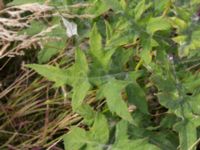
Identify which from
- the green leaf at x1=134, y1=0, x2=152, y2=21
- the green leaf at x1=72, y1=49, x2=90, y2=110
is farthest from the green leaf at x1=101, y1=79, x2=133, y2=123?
the green leaf at x1=134, y1=0, x2=152, y2=21

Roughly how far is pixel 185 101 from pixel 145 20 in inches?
9.4

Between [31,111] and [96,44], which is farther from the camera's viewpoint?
[31,111]

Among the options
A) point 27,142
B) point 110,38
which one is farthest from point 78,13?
point 27,142

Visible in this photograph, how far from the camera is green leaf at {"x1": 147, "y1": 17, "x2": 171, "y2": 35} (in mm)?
1226

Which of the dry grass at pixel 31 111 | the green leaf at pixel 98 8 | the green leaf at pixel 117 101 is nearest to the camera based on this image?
the green leaf at pixel 117 101

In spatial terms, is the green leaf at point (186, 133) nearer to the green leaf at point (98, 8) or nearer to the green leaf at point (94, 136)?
the green leaf at point (94, 136)

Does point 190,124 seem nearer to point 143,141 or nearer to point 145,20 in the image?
point 143,141

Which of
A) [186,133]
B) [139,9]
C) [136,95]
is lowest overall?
[186,133]

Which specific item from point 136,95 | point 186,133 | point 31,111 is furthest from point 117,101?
point 31,111

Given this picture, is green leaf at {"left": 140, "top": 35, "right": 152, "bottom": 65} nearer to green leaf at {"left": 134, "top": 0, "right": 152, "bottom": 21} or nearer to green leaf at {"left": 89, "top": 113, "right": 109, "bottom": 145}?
green leaf at {"left": 134, "top": 0, "right": 152, "bottom": 21}

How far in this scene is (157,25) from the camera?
1.24m

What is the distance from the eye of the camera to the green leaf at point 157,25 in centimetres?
123

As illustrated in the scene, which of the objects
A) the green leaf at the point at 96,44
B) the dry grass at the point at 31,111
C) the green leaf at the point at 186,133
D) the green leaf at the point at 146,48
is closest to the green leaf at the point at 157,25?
the green leaf at the point at 146,48

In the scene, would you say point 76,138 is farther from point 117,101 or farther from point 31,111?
point 31,111
